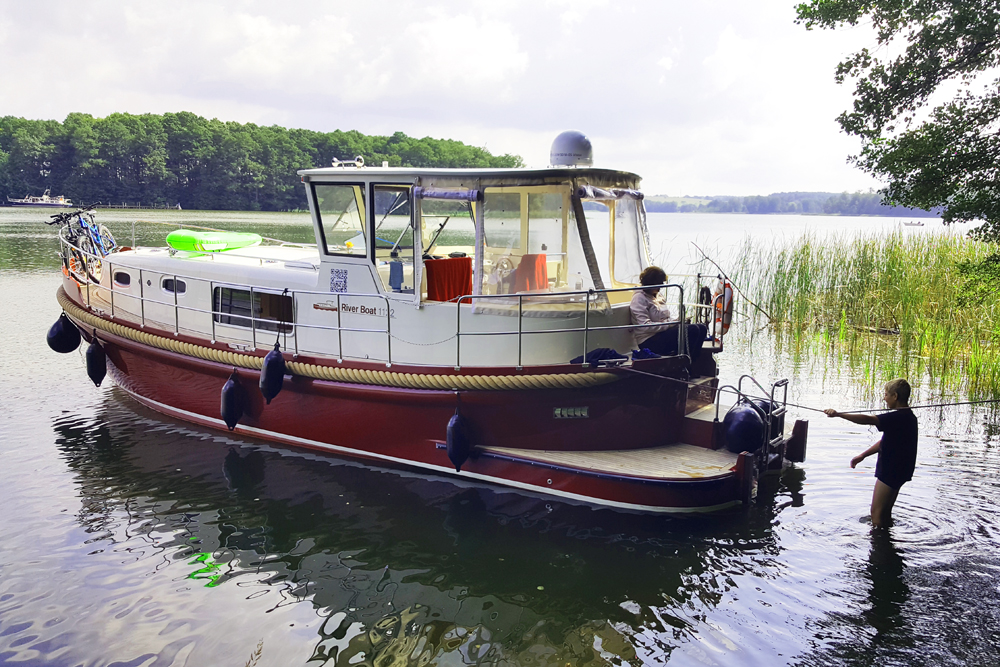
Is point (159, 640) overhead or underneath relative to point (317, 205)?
underneath

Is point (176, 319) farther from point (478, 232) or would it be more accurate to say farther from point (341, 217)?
point (478, 232)

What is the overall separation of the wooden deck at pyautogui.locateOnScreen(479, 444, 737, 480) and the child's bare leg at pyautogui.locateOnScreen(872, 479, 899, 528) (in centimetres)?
127

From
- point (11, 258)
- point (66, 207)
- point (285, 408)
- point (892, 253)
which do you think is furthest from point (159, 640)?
point (66, 207)

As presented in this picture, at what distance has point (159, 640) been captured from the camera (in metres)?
5.10

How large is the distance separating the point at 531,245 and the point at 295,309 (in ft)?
9.64

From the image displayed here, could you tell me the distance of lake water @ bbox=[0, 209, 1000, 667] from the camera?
508 cm

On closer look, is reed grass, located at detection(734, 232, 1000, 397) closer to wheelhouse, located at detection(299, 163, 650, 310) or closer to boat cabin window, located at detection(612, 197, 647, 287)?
boat cabin window, located at detection(612, 197, 647, 287)

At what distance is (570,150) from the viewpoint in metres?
7.53

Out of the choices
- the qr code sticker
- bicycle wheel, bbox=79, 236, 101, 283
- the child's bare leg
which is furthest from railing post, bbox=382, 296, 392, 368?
bicycle wheel, bbox=79, 236, 101, 283

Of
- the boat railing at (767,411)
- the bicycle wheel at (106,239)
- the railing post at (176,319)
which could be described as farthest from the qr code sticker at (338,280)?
the bicycle wheel at (106,239)

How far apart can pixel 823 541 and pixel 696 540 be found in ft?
3.75

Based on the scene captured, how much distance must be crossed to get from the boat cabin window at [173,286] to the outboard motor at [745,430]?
23.0ft

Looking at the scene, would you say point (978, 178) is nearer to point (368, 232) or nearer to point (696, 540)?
point (696, 540)

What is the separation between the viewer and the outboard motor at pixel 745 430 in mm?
6891
